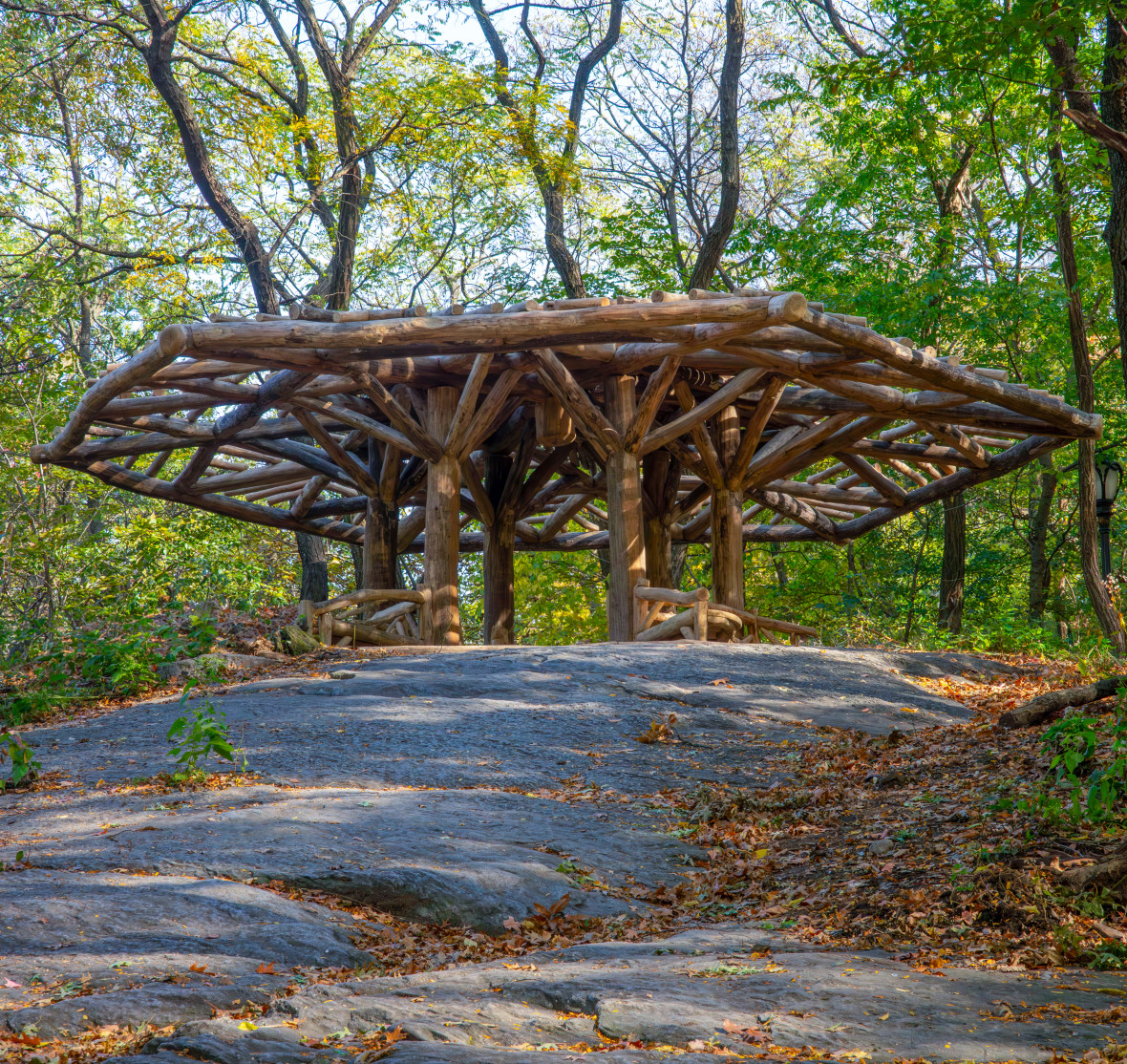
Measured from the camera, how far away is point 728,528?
13242mm

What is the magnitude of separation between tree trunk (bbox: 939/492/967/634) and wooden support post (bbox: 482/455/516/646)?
8.48 m

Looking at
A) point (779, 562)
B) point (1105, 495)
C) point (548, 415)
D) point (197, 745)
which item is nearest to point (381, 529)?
point (548, 415)

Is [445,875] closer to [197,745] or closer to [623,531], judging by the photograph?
[197,745]

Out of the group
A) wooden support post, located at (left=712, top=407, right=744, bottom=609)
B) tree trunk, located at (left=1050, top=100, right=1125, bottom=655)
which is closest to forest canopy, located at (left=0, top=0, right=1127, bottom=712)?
tree trunk, located at (left=1050, top=100, right=1125, bottom=655)

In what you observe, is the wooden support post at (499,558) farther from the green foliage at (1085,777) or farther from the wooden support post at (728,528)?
the green foliage at (1085,777)

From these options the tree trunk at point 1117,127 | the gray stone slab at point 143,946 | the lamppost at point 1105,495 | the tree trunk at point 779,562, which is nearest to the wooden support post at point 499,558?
the lamppost at point 1105,495

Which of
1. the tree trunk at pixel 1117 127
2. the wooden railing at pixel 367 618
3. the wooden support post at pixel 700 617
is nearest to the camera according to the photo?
the tree trunk at pixel 1117 127

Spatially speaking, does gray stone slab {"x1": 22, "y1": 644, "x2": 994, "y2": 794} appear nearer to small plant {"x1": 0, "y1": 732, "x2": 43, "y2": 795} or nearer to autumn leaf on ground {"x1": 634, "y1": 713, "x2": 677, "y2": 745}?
autumn leaf on ground {"x1": 634, "y1": 713, "x2": 677, "y2": 745}

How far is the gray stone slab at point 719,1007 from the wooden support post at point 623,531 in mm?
8285

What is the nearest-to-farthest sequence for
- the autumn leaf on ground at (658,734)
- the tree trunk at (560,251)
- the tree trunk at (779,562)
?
the autumn leaf on ground at (658,734) → the tree trunk at (560,251) → the tree trunk at (779,562)

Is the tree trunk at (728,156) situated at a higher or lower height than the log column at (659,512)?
higher

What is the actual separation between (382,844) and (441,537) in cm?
743

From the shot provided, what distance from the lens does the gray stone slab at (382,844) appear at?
4.50 metres

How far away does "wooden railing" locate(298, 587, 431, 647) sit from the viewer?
1146cm
